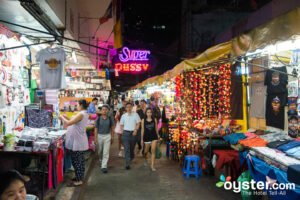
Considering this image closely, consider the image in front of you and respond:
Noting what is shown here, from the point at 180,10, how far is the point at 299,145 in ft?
60.3

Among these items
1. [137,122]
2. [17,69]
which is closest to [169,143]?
[137,122]

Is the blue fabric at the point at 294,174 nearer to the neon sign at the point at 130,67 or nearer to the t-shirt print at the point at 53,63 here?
the t-shirt print at the point at 53,63

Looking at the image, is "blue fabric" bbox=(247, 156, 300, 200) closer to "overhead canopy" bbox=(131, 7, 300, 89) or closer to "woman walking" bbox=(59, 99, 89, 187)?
"overhead canopy" bbox=(131, 7, 300, 89)

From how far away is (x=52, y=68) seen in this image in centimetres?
580

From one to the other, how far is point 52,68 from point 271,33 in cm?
491

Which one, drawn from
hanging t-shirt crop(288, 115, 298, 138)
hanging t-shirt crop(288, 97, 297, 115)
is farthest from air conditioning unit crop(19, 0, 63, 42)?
hanging t-shirt crop(288, 115, 298, 138)

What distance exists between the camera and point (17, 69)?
595 cm

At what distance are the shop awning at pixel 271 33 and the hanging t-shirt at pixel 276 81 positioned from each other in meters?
1.75

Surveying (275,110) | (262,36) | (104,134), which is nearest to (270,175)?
(275,110)

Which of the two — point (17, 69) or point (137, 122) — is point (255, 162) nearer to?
point (137, 122)

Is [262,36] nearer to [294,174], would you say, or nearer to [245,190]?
[294,174]

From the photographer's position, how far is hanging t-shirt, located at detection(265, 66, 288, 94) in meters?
5.54

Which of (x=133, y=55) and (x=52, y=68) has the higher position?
(x=133, y=55)

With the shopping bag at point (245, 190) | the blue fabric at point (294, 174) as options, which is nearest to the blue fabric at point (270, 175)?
the blue fabric at point (294, 174)
